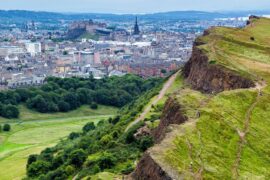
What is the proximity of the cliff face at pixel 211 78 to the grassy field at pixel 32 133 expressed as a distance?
2423 centimetres

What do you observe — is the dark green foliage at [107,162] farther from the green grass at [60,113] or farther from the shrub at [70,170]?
the green grass at [60,113]

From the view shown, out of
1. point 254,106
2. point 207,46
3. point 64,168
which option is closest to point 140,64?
point 207,46

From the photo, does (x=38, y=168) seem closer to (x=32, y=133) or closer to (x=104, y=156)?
(x=104, y=156)

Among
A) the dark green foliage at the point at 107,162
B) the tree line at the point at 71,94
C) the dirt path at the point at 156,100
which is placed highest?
the dark green foliage at the point at 107,162

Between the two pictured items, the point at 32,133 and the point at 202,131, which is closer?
the point at 202,131

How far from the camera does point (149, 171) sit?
91.5 feet

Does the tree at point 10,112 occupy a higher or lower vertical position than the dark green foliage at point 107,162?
lower

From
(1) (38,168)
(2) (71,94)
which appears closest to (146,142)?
(1) (38,168)

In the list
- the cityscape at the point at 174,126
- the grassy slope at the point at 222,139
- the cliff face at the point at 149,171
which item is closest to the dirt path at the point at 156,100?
the cityscape at the point at 174,126

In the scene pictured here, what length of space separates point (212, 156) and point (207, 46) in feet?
124

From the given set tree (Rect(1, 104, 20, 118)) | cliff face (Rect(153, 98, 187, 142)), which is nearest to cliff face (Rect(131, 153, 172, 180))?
cliff face (Rect(153, 98, 187, 142))

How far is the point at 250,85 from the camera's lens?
1876 inches

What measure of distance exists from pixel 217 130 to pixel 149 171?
23.4ft

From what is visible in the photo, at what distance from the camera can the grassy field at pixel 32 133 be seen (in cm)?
7715
